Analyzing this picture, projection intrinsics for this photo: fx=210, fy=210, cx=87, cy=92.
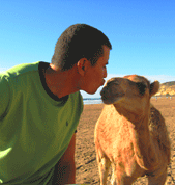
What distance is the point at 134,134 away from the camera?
2955 millimetres

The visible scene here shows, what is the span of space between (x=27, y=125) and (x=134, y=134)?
1.84 m

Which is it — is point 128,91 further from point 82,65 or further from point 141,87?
point 82,65

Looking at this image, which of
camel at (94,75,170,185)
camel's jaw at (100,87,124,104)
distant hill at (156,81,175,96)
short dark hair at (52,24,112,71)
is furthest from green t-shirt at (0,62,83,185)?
distant hill at (156,81,175,96)

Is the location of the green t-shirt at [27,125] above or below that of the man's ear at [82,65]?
below

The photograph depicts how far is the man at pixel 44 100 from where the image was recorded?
4.81ft

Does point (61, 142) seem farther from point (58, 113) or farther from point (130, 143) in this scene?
point (130, 143)

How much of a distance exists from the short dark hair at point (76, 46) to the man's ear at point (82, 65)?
3 cm

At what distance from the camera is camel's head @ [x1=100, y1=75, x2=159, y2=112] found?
2.42m

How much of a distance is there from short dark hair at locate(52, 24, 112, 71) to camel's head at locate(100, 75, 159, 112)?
80cm

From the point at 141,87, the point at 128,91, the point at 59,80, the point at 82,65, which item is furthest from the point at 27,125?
the point at 141,87

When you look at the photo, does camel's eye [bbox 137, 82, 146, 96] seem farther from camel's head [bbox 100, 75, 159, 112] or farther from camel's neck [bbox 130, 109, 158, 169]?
camel's neck [bbox 130, 109, 158, 169]

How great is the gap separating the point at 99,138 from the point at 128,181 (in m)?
1.06

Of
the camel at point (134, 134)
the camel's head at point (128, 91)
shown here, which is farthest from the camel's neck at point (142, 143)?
the camel's head at point (128, 91)

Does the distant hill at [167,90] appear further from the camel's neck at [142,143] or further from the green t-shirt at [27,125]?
the green t-shirt at [27,125]
